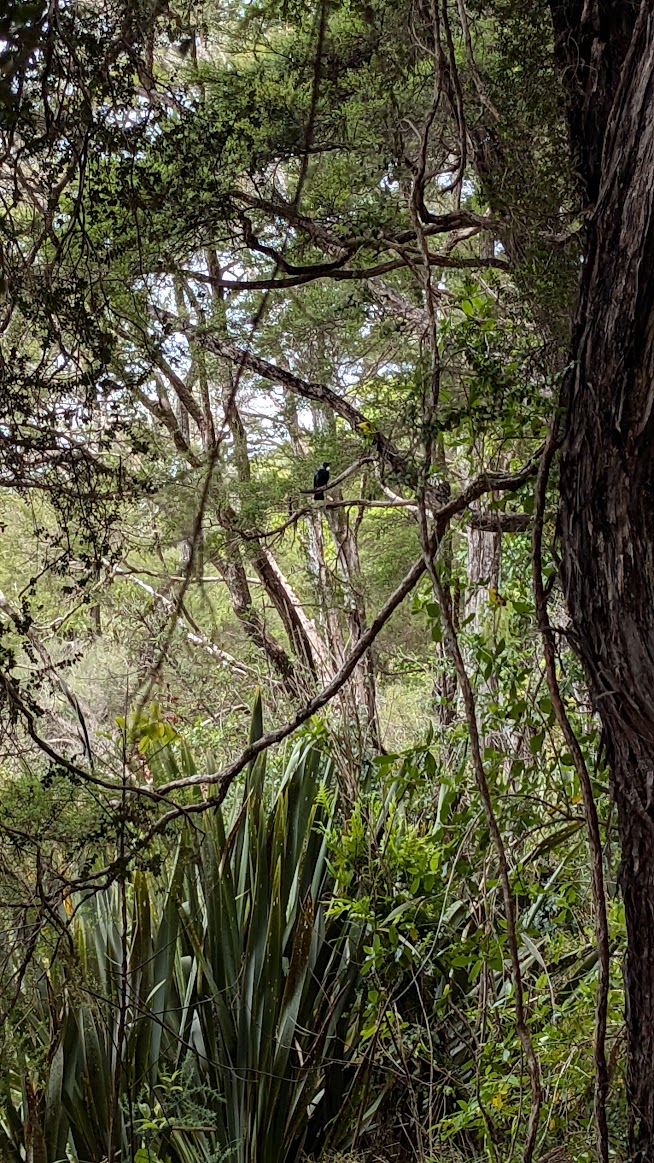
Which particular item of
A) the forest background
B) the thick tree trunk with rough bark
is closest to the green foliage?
the forest background

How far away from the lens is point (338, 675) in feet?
4.67

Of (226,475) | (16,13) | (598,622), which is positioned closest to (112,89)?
(16,13)

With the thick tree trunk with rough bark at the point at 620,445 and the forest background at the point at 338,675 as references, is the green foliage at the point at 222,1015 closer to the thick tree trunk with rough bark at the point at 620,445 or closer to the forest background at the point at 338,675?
the forest background at the point at 338,675

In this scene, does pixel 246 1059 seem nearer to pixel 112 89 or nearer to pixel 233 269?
pixel 112 89

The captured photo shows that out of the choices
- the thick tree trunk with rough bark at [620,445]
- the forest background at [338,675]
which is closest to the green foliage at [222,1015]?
the forest background at [338,675]

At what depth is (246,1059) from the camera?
200 cm

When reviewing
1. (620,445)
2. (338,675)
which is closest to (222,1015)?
(338,675)

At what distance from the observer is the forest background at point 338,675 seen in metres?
1.05

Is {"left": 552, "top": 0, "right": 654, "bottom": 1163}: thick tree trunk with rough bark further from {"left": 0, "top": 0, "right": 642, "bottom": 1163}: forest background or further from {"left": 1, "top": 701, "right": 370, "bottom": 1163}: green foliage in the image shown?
{"left": 1, "top": 701, "right": 370, "bottom": 1163}: green foliage

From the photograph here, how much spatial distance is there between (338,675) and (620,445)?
1.93 ft

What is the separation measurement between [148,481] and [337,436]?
2475 mm

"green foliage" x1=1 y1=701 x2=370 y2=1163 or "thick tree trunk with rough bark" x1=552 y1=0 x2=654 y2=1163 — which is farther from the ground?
"thick tree trunk with rough bark" x1=552 y1=0 x2=654 y2=1163

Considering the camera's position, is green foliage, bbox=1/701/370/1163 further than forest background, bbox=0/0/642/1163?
Yes

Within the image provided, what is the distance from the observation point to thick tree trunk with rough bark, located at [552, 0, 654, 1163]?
968 millimetres
